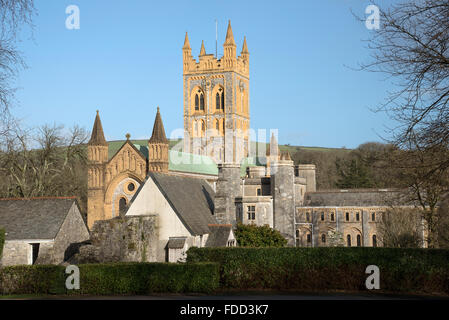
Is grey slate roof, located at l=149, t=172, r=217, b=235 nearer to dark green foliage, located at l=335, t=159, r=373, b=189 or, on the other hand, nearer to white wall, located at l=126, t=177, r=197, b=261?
white wall, located at l=126, t=177, r=197, b=261

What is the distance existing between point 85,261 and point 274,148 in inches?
2198

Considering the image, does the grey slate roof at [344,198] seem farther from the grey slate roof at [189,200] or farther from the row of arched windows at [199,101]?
the row of arched windows at [199,101]

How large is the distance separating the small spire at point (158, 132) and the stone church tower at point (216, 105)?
94.5 ft

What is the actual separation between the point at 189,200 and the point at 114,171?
23038mm

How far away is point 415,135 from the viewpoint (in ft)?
51.5

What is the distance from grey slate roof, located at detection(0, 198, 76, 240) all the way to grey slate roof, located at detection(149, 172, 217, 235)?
21.8ft

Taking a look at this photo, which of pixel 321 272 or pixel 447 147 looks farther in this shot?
pixel 321 272

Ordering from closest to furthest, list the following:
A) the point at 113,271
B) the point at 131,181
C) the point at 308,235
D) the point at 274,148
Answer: the point at 113,271 → the point at 131,181 → the point at 308,235 → the point at 274,148

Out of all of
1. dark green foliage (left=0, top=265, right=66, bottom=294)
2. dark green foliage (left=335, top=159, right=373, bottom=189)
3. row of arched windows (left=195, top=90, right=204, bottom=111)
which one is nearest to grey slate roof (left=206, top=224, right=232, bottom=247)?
dark green foliage (left=0, top=265, right=66, bottom=294)

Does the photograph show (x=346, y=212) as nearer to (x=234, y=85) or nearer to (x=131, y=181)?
(x=131, y=181)

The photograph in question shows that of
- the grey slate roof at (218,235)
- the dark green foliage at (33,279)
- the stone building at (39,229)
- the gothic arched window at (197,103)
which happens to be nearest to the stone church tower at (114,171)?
the grey slate roof at (218,235)

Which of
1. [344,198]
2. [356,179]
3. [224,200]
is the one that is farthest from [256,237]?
[356,179]

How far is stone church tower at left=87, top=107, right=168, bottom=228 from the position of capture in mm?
60316
